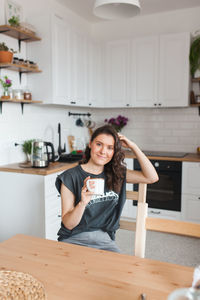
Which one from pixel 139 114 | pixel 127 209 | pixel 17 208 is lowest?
pixel 127 209

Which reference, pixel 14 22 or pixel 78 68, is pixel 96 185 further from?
pixel 78 68

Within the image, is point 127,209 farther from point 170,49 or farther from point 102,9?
point 102,9

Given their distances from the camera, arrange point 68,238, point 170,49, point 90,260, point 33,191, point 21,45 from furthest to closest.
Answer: point 170,49 < point 21,45 < point 33,191 < point 68,238 < point 90,260

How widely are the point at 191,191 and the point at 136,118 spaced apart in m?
1.41

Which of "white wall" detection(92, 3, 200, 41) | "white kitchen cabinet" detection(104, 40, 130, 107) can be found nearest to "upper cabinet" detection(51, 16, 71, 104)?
"white kitchen cabinet" detection(104, 40, 130, 107)

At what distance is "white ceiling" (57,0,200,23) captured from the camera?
3717mm

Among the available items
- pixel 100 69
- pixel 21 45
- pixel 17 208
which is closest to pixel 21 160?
pixel 17 208

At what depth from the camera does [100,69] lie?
430 cm

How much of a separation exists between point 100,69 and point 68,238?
10.3 feet

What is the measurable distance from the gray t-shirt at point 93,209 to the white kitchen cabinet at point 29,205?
115 centimetres

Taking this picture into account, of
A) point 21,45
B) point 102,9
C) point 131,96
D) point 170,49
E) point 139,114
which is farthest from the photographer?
point 139,114

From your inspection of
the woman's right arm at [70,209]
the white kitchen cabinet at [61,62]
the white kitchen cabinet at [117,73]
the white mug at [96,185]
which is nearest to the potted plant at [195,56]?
the white kitchen cabinet at [117,73]

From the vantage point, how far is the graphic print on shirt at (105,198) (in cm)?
163

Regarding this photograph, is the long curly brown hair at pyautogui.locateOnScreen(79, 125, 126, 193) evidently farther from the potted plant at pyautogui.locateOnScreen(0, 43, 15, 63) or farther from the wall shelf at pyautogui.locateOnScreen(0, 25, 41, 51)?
the wall shelf at pyautogui.locateOnScreen(0, 25, 41, 51)
